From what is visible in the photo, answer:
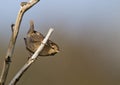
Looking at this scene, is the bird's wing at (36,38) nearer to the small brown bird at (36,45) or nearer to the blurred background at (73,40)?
the small brown bird at (36,45)

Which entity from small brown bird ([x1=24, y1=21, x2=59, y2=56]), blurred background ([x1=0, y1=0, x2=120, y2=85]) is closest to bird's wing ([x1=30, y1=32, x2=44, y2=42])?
small brown bird ([x1=24, y1=21, x2=59, y2=56])

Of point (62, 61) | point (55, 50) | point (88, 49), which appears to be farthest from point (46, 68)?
point (55, 50)

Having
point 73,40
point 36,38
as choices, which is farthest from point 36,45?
point 73,40

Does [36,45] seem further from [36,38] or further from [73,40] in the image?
[73,40]

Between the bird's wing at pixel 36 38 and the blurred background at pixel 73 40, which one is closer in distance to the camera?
the bird's wing at pixel 36 38

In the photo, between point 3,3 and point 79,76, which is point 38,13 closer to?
point 3,3

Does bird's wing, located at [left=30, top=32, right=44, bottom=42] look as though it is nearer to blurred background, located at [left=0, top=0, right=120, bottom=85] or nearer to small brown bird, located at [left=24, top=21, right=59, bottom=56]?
small brown bird, located at [left=24, top=21, right=59, bottom=56]

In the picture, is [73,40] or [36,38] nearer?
[36,38]

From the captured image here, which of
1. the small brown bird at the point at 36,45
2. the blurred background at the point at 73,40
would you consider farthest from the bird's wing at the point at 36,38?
the blurred background at the point at 73,40
